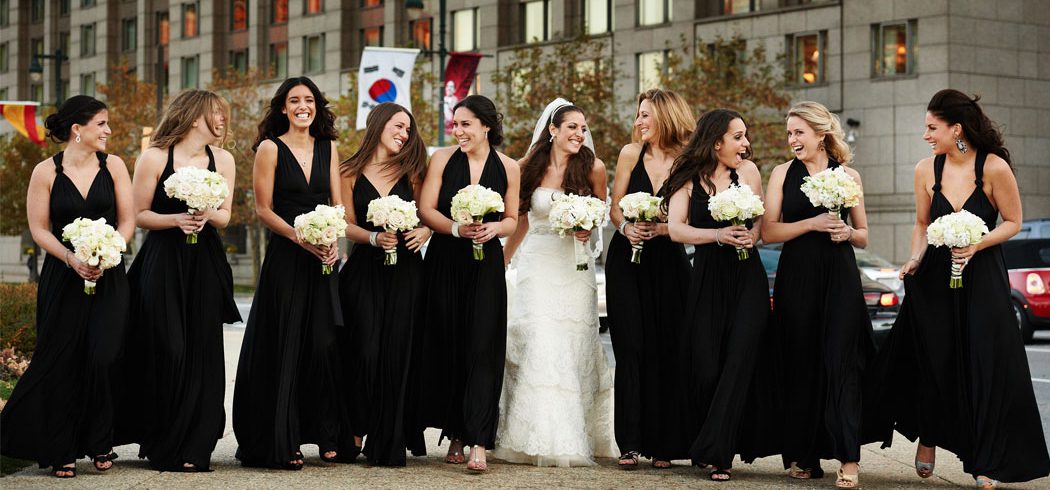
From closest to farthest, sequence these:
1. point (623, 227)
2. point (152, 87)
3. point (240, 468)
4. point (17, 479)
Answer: point (17, 479) < point (240, 468) < point (623, 227) < point (152, 87)

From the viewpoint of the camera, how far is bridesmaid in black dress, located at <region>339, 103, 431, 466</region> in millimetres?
9070

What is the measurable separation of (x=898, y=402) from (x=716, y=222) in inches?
61.1

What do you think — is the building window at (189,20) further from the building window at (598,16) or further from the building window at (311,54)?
the building window at (598,16)

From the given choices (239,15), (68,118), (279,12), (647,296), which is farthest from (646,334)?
(239,15)

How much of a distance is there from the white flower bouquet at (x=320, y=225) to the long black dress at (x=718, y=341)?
7.28 feet

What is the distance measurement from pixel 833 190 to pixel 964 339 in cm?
118

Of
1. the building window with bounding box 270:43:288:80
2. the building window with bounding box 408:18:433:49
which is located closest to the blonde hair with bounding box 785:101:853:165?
the building window with bounding box 408:18:433:49

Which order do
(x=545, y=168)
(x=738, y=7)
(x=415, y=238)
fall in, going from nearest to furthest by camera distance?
(x=415, y=238) → (x=545, y=168) → (x=738, y=7)

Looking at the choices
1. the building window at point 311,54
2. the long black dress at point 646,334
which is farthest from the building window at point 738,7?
the long black dress at point 646,334

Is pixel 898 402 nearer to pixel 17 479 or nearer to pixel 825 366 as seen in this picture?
pixel 825 366

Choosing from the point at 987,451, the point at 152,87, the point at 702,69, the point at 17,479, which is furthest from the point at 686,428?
the point at 152,87

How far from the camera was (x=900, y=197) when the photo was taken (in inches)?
1736

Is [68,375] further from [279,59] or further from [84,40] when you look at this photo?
[84,40]

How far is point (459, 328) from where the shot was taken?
938cm
